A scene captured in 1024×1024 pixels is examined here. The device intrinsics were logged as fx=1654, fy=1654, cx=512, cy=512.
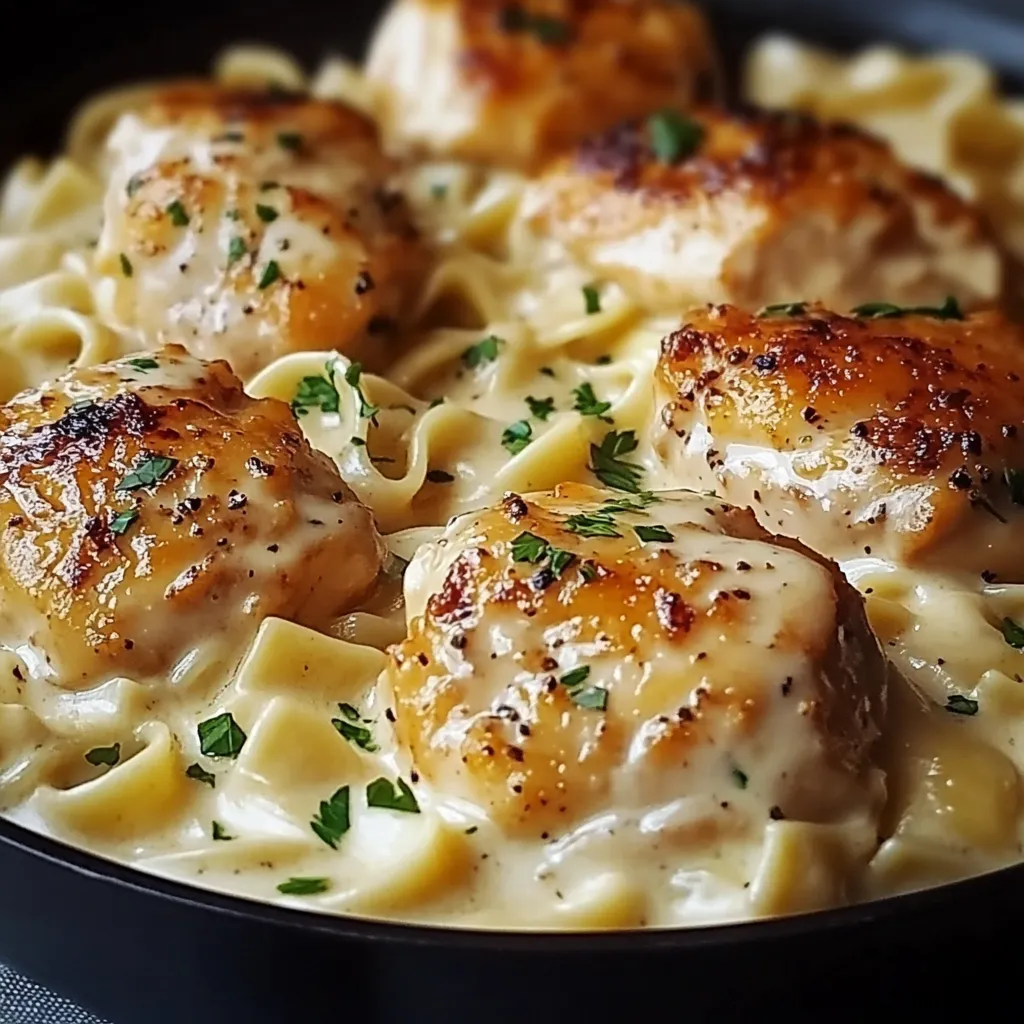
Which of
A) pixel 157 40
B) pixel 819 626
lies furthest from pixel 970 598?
pixel 157 40

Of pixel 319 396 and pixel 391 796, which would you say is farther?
pixel 319 396

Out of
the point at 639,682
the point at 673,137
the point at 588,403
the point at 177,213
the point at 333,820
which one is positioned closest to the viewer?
the point at 639,682

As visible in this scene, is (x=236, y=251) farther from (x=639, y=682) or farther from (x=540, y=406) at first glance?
(x=639, y=682)

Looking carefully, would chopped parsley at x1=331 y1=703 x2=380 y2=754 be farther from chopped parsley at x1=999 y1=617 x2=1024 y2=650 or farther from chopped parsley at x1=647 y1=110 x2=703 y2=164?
chopped parsley at x1=647 y1=110 x2=703 y2=164

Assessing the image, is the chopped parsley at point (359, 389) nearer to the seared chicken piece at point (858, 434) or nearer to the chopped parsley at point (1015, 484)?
the seared chicken piece at point (858, 434)

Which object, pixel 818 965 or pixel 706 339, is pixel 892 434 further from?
pixel 818 965

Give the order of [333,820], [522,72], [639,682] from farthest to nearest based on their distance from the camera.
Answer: [522,72] < [333,820] < [639,682]

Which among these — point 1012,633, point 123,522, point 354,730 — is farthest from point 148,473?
point 1012,633
